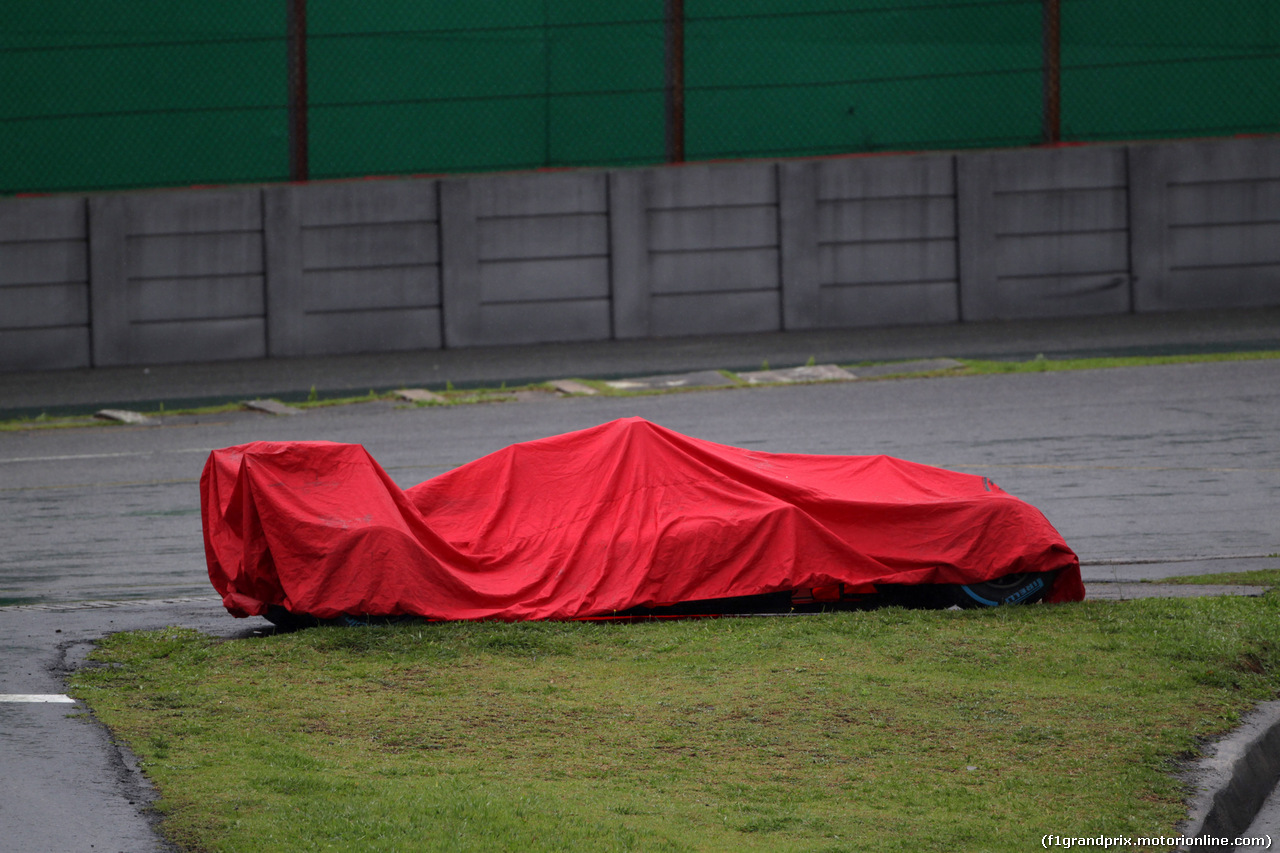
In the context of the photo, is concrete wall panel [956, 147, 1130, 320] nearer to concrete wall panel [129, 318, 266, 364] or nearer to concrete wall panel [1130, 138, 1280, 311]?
concrete wall panel [1130, 138, 1280, 311]

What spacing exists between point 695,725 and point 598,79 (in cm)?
1894

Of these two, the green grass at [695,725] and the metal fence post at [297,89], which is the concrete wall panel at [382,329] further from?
the green grass at [695,725]

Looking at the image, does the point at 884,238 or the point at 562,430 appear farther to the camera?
the point at 884,238

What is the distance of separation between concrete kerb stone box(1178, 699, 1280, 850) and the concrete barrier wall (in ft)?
56.5

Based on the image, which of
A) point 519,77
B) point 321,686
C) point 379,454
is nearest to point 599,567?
point 321,686

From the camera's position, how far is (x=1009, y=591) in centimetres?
864

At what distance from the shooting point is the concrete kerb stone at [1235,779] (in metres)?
5.47

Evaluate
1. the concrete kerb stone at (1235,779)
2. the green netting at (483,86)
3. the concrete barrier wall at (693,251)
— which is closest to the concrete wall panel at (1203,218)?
the concrete barrier wall at (693,251)

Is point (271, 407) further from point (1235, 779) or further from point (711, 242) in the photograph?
point (1235, 779)

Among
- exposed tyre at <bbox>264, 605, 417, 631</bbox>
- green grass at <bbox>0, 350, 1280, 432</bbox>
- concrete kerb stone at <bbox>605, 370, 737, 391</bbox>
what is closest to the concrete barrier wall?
green grass at <bbox>0, 350, 1280, 432</bbox>

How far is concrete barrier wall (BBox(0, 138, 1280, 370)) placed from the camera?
2255cm

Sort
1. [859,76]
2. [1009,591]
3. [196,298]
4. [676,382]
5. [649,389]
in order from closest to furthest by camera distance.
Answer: [1009,591], [649,389], [676,382], [196,298], [859,76]

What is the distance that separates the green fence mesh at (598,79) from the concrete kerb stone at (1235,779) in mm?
18431

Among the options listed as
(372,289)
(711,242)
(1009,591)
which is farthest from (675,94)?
(1009,591)
